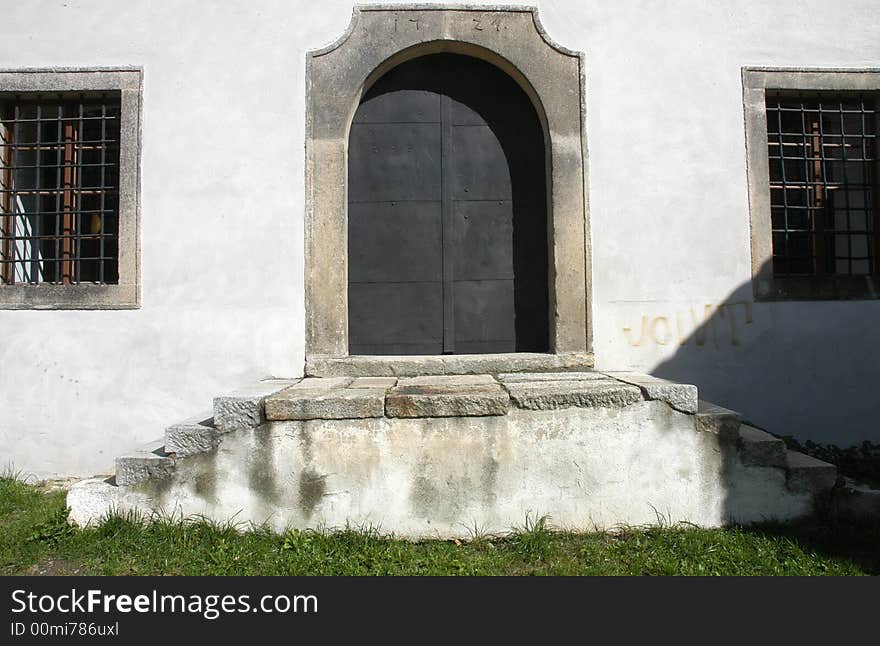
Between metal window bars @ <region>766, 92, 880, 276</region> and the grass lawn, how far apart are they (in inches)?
105

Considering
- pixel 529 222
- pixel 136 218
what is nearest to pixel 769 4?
pixel 529 222

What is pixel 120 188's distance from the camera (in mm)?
4730

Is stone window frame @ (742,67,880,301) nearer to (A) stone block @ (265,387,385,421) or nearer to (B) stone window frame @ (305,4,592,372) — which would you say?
(B) stone window frame @ (305,4,592,372)

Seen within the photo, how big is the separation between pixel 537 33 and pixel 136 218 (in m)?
3.45

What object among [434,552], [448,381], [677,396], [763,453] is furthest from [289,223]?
[763,453]

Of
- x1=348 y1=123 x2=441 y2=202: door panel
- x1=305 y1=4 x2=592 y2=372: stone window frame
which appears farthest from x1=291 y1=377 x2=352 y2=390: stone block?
x1=348 y1=123 x2=441 y2=202: door panel

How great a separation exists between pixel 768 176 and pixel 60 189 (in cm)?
565

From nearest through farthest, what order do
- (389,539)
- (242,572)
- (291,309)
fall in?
(242,572) < (389,539) < (291,309)

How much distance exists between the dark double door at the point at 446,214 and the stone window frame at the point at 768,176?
1.64 m

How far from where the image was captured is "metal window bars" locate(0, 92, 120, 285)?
16.0 feet

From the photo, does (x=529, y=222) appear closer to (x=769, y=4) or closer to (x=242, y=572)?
(x=769, y=4)

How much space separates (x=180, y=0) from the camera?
4.79m

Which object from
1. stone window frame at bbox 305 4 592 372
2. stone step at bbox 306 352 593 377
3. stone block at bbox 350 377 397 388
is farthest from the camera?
stone window frame at bbox 305 4 592 372

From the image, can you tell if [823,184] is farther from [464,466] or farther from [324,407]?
[324,407]
